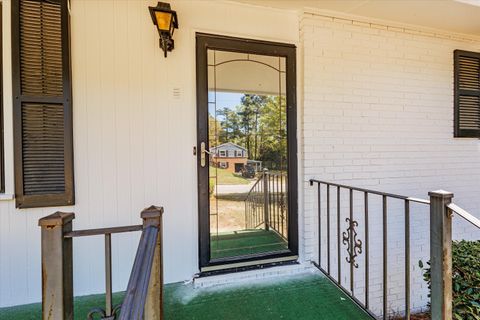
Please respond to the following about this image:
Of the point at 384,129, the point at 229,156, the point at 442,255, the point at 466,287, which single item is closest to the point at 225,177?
the point at 229,156

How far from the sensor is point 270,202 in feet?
8.52

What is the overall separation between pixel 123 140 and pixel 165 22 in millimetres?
970

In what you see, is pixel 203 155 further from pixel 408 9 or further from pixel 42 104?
pixel 408 9

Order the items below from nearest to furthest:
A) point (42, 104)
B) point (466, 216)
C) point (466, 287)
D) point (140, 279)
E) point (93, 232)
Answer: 1. point (140, 279)
2. point (93, 232)
3. point (466, 216)
4. point (466, 287)
5. point (42, 104)

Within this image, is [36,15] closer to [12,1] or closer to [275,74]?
[12,1]

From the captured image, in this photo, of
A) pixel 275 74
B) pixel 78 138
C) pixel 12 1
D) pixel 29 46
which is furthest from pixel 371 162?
pixel 12 1

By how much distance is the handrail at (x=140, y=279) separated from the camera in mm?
938

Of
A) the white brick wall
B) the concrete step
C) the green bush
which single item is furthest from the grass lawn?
the green bush

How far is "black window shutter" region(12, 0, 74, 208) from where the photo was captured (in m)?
1.95

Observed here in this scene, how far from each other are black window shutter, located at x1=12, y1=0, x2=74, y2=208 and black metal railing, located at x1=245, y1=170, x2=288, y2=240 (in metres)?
1.52

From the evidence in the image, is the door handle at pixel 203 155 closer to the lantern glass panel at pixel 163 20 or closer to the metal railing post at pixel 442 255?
the lantern glass panel at pixel 163 20

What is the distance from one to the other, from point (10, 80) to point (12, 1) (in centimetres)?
56

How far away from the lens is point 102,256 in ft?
7.06

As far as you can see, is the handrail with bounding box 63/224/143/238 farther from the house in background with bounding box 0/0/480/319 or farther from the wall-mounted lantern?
the wall-mounted lantern
